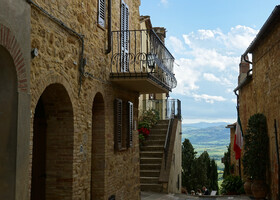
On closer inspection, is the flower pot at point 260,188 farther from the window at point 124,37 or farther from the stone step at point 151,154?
the window at point 124,37

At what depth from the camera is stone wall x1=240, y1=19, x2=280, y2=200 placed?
430 inches

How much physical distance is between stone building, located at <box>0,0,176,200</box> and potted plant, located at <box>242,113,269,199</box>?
136 inches

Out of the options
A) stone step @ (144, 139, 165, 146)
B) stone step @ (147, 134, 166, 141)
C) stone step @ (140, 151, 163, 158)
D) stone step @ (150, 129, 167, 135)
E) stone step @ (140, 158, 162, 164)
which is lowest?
stone step @ (140, 158, 162, 164)

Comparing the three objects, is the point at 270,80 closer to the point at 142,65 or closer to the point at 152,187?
the point at 142,65

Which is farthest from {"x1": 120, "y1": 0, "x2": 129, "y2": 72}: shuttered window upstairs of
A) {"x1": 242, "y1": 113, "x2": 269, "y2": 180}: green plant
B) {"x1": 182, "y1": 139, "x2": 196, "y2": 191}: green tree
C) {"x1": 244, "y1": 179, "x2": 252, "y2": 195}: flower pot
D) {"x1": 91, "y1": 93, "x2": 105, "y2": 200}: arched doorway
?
{"x1": 182, "y1": 139, "x2": 196, "y2": 191}: green tree

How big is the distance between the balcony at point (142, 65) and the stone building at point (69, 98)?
30 millimetres

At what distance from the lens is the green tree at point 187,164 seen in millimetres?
27281

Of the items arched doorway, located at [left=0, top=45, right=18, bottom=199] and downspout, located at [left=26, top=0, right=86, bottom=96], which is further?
downspout, located at [left=26, top=0, right=86, bottom=96]

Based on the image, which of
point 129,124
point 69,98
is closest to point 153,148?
point 129,124

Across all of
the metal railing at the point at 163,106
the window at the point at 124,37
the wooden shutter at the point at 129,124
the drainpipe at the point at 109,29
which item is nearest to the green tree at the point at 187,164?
the metal railing at the point at 163,106

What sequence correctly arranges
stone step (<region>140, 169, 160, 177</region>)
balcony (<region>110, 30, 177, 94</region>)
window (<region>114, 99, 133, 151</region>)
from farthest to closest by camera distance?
1. stone step (<region>140, 169, 160, 177</region>)
2. window (<region>114, 99, 133, 151</region>)
3. balcony (<region>110, 30, 177, 94</region>)

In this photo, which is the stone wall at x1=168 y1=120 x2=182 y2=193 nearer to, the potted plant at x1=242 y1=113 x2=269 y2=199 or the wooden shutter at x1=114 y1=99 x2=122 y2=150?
the potted plant at x1=242 y1=113 x2=269 y2=199

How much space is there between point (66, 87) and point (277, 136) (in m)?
6.95

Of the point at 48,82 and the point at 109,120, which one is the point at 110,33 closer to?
the point at 109,120
